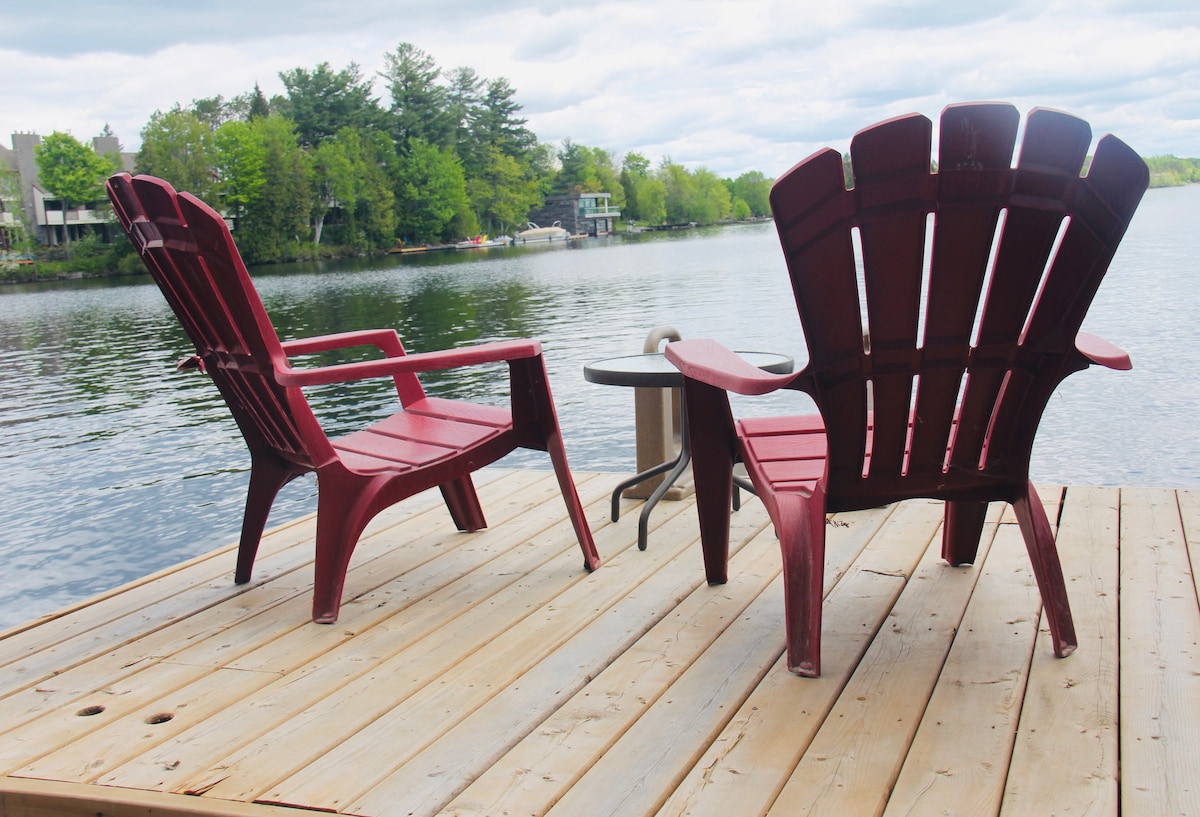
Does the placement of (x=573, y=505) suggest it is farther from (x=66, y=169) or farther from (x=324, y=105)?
(x=324, y=105)

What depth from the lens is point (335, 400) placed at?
11.1 meters

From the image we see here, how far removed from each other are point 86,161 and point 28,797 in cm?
6080

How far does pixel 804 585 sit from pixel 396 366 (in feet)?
3.34

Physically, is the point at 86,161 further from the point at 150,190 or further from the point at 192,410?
the point at 150,190

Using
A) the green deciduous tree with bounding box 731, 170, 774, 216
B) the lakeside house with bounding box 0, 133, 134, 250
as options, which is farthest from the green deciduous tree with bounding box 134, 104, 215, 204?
the green deciduous tree with bounding box 731, 170, 774, 216

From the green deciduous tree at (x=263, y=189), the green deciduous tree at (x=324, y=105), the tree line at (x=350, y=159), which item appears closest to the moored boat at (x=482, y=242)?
the tree line at (x=350, y=159)

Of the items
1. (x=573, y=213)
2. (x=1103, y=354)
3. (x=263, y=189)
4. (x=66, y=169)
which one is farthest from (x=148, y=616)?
(x=573, y=213)

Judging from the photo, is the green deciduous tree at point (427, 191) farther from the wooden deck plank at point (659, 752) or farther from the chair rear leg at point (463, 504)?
the wooden deck plank at point (659, 752)

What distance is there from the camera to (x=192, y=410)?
10.2 m

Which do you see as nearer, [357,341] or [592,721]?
[592,721]

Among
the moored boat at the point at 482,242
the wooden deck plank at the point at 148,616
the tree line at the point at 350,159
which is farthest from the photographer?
the moored boat at the point at 482,242

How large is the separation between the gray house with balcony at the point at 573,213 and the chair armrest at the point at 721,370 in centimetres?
8025

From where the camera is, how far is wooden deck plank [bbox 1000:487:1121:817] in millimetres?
1329

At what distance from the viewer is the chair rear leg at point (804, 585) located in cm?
178
